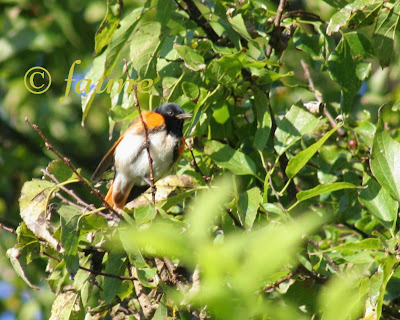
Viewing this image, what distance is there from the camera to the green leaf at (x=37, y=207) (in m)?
2.08

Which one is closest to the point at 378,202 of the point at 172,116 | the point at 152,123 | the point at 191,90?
the point at 191,90

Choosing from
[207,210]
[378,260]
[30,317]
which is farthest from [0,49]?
[207,210]

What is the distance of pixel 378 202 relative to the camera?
2.21 m

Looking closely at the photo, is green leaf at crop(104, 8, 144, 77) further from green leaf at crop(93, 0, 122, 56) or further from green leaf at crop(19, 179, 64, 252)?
green leaf at crop(19, 179, 64, 252)

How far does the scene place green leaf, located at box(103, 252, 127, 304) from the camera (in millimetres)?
2168

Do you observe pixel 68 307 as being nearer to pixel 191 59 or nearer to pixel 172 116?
pixel 191 59

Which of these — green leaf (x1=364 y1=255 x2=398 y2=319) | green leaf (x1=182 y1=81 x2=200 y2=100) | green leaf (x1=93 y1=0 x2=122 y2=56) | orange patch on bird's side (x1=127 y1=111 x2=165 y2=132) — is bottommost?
orange patch on bird's side (x1=127 y1=111 x2=165 y2=132)

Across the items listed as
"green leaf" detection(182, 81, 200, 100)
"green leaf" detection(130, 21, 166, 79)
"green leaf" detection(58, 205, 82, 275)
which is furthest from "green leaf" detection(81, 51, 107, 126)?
"green leaf" detection(58, 205, 82, 275)

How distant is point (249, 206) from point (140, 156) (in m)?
2.00

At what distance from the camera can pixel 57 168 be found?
2.48m

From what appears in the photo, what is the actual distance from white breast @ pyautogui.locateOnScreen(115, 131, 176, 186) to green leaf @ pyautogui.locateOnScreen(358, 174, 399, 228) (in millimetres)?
1552

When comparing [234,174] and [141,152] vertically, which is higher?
[234,174]

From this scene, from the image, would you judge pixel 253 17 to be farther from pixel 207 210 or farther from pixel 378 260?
pixel 207 210

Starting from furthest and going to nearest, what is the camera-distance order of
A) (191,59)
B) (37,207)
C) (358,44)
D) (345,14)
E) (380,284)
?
(358,44)
(345,14)
(191,59)
(37,207)
(380,284)
